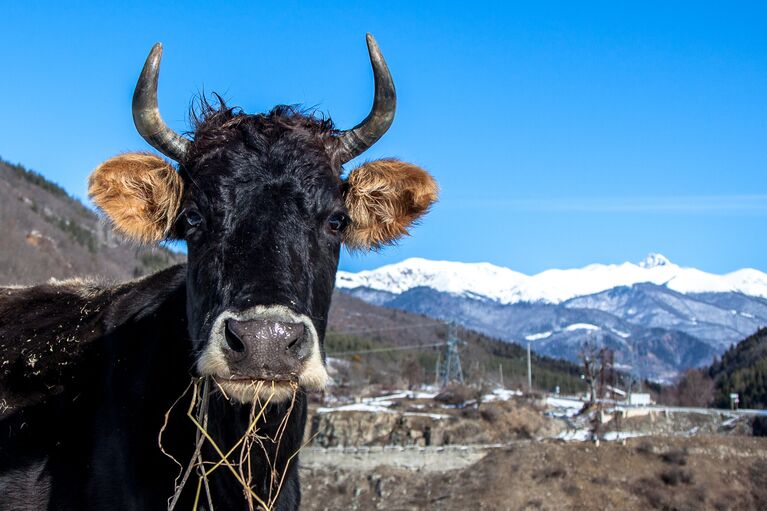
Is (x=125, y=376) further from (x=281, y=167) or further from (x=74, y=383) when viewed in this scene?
(x=281, y=167)

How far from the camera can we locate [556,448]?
185 ft

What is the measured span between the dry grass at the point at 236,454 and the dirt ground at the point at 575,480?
4144cm

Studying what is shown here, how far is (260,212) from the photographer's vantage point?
7.25 m

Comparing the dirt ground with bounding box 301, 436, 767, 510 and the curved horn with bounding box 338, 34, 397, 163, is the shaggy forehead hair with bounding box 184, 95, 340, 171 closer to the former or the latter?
the curved horn with bounding box 338, 34, 397, 163

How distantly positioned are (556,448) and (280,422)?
2054 inches

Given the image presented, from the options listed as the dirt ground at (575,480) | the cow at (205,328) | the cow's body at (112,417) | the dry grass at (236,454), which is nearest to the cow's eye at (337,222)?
the cow at (205,328)

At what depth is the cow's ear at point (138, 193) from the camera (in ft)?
26.8

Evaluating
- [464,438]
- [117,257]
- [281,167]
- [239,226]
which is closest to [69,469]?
[239,226]

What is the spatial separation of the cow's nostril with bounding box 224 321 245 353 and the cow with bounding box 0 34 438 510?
12 millimetres

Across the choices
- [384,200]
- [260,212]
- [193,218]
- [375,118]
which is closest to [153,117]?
[193,218]

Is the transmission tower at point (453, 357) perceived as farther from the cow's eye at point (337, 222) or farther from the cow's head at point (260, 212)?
the cow's eye at point (337, 222)

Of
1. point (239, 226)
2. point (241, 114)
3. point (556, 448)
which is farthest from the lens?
point (556, 448)

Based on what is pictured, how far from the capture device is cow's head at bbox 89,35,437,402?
243 inches

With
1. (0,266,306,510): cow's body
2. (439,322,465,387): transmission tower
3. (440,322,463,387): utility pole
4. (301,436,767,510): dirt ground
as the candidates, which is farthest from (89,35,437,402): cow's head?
(440,322,463,387): utility pole
